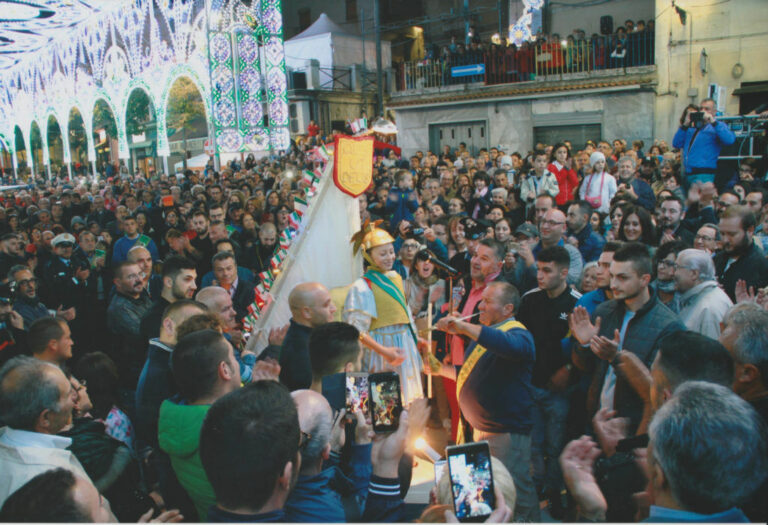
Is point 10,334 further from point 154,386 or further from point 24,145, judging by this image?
point 24,145

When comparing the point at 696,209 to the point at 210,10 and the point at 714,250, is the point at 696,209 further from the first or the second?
the point at 210,10

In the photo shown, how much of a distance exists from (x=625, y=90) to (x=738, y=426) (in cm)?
1404

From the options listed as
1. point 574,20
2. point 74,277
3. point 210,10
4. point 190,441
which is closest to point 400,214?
point 74,277

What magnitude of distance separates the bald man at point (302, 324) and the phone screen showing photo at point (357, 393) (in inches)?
38.6

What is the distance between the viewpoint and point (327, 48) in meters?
24.5

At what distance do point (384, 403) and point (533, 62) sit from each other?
1498cm

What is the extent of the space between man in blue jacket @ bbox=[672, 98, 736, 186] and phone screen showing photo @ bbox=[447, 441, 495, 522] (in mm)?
6221

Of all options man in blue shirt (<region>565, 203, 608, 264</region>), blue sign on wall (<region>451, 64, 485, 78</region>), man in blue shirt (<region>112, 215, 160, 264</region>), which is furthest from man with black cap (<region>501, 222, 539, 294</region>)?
blue sign on wall (<region>451, 64, 485, 78</region>)

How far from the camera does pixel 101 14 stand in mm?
18594

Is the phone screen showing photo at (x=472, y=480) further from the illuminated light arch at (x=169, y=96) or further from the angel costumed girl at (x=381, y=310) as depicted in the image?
the illuminated light arch at (x=169, y=96)

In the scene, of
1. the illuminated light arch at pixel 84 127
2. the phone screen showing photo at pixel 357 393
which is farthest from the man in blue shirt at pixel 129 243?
the illuminated light arch at pixel 84 127

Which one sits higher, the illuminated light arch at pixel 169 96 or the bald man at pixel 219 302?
the illuminated light arch at pixel 169 96

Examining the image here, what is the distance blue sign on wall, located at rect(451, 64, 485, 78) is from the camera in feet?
52.6

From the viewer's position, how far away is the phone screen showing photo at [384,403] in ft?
7.02
